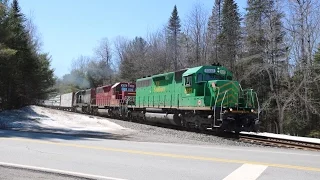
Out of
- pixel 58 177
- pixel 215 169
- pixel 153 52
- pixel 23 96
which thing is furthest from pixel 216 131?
pixel 153 52

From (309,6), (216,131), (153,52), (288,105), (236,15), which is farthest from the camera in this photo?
(153,52)

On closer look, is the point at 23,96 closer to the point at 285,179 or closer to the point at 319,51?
the point at 319,51

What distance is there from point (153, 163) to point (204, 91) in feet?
37.6

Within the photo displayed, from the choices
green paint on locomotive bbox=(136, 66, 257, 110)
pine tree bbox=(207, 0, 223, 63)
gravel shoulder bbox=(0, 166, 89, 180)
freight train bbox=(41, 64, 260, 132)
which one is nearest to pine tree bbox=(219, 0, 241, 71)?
pine tree bbox=(207, 0, 223, 63)

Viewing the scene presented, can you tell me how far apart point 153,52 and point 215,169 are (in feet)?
168

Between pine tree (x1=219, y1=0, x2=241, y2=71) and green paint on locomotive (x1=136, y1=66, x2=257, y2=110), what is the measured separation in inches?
911

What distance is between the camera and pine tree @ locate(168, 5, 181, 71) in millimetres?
52531

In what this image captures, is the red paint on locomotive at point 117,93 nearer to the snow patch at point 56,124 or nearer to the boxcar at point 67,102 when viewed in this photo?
the snow patch at point 56,124

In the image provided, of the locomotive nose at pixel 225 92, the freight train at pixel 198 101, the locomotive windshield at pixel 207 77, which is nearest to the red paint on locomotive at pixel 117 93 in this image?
the freight train at pixel 198 101

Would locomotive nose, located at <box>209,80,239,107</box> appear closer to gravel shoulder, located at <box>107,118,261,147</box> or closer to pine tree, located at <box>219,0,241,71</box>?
gravel shoulder, located at <box>107,118,261,147</box>

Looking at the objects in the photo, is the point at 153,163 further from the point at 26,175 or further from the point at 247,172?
the point at 26,175

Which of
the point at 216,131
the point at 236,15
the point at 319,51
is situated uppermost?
the point at 236,15

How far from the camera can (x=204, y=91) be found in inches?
760

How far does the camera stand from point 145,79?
27.7m
